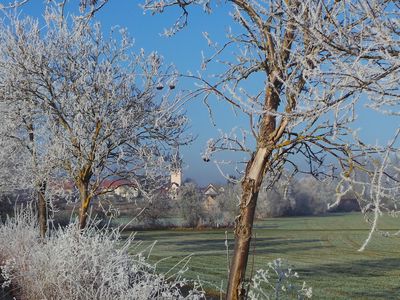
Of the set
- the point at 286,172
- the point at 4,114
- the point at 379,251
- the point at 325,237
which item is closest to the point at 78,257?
the point at 286,172

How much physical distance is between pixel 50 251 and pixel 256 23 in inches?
179

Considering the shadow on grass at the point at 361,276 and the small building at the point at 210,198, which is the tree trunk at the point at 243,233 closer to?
the shadow on grass at the point at 361,276

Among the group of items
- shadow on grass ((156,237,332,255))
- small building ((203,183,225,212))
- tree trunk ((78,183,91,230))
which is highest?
small building ((203,183,225,212))

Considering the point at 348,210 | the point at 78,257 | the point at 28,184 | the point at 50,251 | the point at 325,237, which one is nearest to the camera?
the point at 78,257

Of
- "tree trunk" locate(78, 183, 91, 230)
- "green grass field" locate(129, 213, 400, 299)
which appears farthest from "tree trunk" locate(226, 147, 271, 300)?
"tree trunk" locate(78, 183, 91, 230)

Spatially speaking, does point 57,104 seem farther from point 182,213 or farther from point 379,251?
point 182,213

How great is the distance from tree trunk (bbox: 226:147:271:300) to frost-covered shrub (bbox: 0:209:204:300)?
1.63m

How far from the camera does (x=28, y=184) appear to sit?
16.8m

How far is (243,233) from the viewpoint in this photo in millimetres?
4328

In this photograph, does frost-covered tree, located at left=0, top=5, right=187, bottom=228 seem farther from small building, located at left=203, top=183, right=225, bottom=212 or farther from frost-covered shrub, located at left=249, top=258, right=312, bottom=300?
small building, located at left=203, top=183, right=225, bottom=212

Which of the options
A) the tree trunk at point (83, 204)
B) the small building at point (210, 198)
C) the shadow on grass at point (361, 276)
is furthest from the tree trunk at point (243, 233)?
the small building at point (210, 198)

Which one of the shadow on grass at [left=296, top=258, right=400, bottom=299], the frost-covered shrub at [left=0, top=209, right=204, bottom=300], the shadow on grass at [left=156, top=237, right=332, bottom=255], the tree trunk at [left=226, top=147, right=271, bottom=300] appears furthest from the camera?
the shadow on grass at [left=156, top=237, right=332, bottom=255]

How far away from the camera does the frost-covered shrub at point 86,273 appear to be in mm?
6188

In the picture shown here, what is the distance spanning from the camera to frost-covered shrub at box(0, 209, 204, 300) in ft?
20.3
